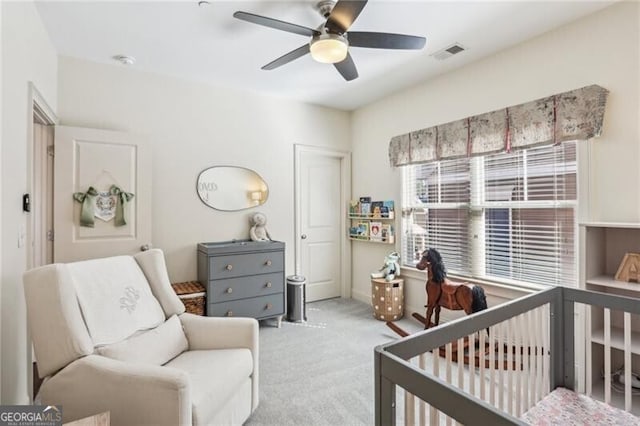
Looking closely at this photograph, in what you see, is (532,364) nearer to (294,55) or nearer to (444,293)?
(444,293)

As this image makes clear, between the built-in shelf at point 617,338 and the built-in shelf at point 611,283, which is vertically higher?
the built-in shelf at point 611,283

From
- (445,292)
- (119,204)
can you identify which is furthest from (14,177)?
(445,292)

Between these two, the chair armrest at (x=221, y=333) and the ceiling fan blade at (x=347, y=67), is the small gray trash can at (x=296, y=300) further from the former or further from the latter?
the ceiling fan blade at (x=347, y=67)

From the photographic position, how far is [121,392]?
1386 mm

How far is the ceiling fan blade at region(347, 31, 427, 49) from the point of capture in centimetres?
212

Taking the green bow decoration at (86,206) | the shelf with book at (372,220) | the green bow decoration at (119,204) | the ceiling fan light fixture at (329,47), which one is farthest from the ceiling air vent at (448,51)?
the green bow decoration at (86,206)

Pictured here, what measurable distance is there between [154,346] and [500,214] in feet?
9.45

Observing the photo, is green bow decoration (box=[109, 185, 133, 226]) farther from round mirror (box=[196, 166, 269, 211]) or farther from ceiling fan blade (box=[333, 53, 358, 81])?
ceiling fan blade (box=[333, 53, 358, 81])

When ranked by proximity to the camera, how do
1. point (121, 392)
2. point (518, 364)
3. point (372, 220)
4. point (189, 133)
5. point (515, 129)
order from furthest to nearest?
point (372, 220)
point (189, 133)
point (515, 129)
point (518, 364)
point (121, 392)

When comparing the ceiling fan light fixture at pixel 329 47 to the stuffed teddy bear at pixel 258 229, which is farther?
the stuffed teddy bear at pixel 258 229

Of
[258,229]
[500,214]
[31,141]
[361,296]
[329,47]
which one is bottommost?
[361,296]

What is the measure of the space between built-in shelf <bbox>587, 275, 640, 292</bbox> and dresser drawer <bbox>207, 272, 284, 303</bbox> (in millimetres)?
2626

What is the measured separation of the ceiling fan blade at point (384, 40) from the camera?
2.12m

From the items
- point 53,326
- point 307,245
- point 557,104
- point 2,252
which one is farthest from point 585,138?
point 2,252
